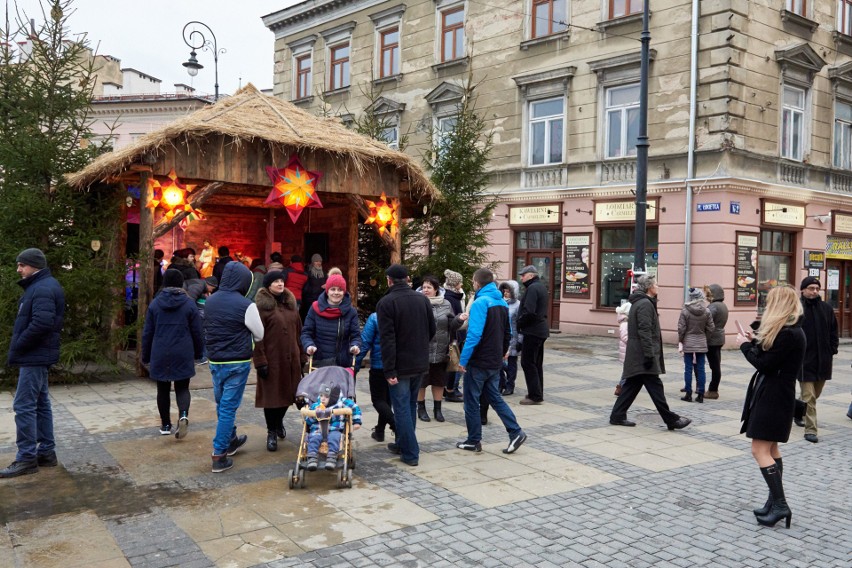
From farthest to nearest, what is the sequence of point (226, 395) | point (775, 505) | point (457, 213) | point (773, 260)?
point (773, 260) → point (457, 213) → point (226, 395) → point (775, 505)

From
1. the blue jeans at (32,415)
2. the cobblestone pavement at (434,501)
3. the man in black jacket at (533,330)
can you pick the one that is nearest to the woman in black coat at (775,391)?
the cobblestone pavement at (434,501)

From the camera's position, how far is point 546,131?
20.9 metres

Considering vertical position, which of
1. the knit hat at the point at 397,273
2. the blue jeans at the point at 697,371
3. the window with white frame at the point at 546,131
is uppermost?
the window with white frame at the point at 546,131

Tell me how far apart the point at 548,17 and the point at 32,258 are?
17682mm

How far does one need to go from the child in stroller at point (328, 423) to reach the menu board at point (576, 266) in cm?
1474

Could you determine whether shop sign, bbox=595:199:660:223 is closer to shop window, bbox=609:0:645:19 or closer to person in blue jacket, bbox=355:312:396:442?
shop window, bbox=609:0:645:19

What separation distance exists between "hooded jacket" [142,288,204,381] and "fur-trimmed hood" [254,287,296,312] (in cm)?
111

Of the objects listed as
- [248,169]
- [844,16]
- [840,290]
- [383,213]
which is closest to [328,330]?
[248,169]

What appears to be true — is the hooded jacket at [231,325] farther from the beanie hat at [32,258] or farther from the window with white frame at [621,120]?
the window with white frame at [621,120]

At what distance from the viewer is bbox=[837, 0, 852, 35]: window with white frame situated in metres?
20.1

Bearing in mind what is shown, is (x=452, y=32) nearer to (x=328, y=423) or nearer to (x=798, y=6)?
(x=798, y=6)

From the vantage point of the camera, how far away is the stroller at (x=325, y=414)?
5840 mm

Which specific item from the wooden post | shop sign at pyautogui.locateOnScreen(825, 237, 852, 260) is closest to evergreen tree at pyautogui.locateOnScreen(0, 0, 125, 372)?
the wooden post

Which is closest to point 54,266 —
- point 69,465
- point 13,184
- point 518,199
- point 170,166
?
point 13,184
